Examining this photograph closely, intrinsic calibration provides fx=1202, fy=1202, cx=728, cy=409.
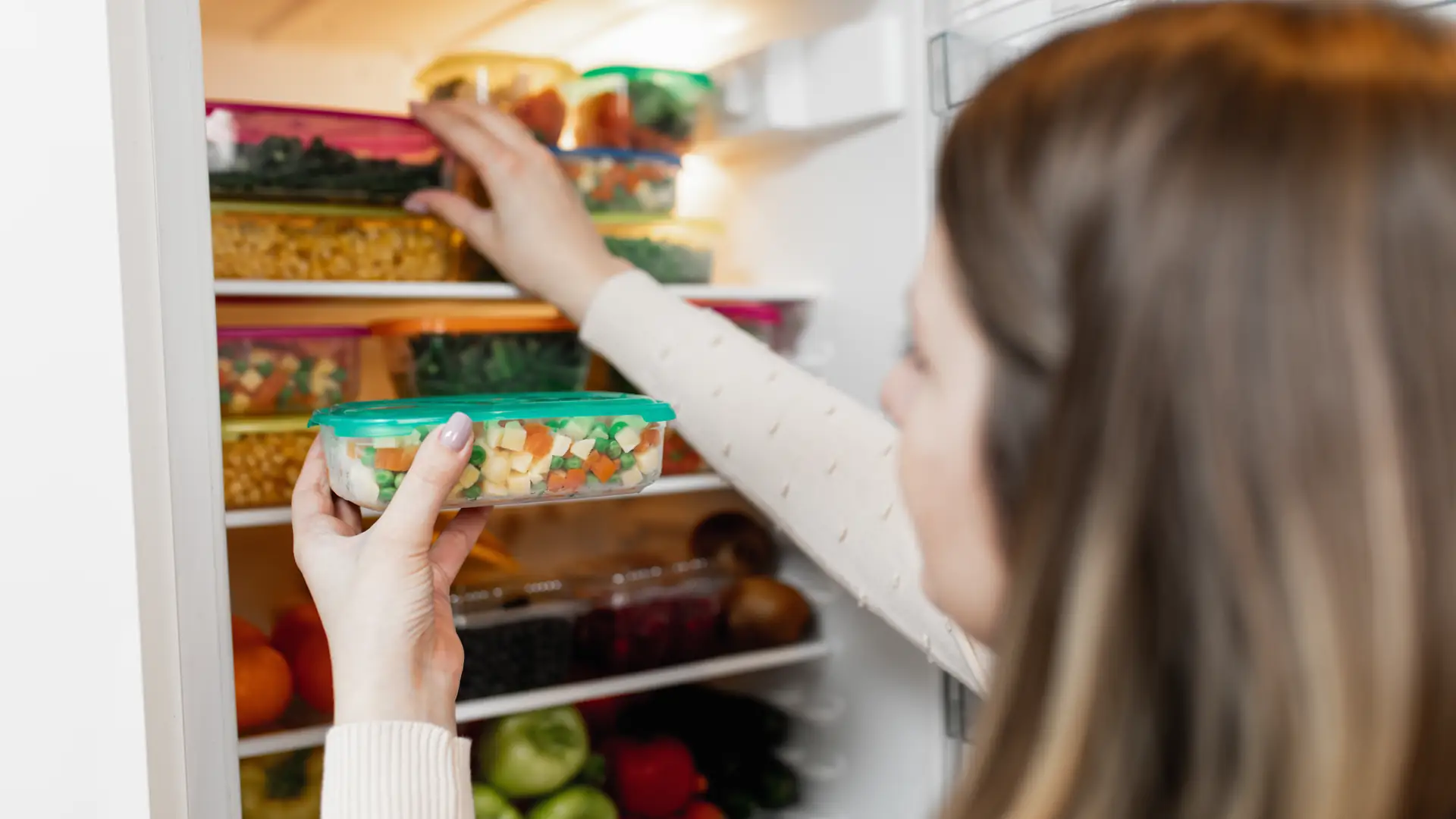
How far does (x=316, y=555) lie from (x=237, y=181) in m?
0.49

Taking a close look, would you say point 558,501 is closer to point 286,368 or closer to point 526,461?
point 526,461

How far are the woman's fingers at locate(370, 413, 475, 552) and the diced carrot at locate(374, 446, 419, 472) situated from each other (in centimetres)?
5

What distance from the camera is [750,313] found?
1520mm

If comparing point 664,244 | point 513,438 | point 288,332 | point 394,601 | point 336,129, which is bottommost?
point 394,601

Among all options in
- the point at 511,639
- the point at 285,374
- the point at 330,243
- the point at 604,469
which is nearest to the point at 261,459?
the point at 285,374

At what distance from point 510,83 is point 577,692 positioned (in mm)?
693

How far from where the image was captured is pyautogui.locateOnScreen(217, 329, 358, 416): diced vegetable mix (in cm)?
119

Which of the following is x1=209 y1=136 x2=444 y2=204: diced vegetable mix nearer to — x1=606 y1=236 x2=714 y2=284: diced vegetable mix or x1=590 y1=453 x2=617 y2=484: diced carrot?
x1=606 y1=236 x2=714 y2=284: diced vegetable mix

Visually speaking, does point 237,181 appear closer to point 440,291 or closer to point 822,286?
point 440,291

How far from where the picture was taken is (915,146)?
53.8 inches

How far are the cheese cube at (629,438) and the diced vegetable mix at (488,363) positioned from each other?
40cm

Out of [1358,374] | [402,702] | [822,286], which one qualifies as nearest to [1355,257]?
[1358,374]

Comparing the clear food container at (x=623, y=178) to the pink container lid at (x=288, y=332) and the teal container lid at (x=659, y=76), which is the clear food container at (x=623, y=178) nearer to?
the teal container lid at (x=659, y=76)

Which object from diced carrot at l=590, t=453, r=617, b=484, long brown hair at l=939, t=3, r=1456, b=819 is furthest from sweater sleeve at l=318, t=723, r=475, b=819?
long brown hair at l=939, t=3, r=1456, b=819
